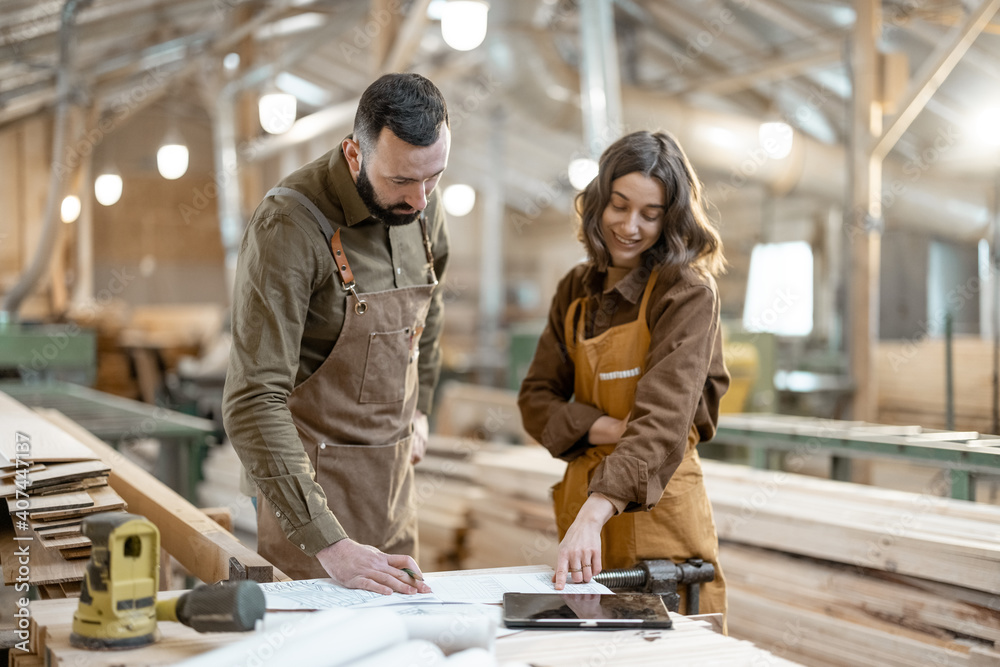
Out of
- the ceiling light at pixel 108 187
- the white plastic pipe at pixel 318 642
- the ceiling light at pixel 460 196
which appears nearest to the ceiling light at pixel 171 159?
the ceiling light at pixel 108 187

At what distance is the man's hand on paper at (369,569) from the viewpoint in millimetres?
1571

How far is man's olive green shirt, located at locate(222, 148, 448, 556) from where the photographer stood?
171 cm

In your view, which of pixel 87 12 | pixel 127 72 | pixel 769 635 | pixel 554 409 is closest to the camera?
pixel 554 409

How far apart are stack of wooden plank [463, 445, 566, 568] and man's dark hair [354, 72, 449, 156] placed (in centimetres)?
206

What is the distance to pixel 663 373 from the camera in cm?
183

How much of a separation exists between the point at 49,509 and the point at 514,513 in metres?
2.25

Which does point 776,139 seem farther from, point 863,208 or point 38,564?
point 38,564

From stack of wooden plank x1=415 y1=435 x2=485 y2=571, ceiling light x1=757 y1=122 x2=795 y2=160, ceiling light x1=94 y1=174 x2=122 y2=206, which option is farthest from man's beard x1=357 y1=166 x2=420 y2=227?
ceiling light x1=94 y1=174 x2=122 y2=206

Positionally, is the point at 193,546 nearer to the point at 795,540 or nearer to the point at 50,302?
the point at 795,540

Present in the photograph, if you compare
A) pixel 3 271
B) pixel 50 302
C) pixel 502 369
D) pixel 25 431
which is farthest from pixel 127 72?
pixel 25 431

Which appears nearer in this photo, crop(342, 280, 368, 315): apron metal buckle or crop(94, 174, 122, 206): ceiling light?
crop(342, 280, 368, 315): apron metal buckle

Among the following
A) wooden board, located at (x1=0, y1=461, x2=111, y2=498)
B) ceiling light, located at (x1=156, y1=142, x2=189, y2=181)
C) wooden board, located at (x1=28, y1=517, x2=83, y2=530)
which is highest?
ceiling light, located at (x1=156, y1=142, x2=189, y2=181)

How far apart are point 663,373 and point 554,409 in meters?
0.37

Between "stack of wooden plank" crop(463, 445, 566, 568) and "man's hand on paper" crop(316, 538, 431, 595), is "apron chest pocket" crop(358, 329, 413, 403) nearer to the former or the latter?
"man's hand on paper" crop(316, 538, 431, 595)
